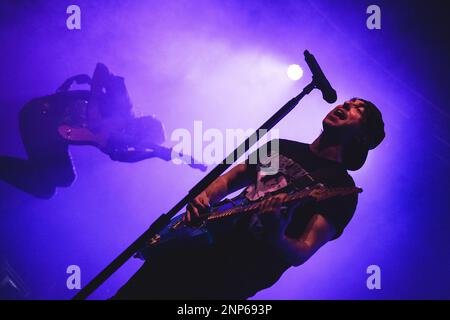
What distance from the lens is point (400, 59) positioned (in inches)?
140

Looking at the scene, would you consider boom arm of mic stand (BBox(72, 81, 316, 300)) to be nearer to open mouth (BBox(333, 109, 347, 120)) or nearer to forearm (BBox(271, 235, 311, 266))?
forearm (BBox(271, 235, 311, 266))

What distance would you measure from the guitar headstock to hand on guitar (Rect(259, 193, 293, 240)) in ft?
0.53

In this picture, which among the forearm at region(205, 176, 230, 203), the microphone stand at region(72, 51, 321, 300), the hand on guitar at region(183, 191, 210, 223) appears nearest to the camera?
the microphone stand at region(72, 51, 321, 300)

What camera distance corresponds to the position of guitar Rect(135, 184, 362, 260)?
146 cm

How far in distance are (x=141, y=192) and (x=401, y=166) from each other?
3382 mm

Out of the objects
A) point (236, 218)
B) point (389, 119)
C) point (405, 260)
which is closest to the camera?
point (236, 218)

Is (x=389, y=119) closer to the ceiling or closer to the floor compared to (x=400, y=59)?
closer to the floor

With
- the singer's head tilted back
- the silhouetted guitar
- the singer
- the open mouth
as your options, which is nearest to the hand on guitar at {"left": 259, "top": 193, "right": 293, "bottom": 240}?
the singer

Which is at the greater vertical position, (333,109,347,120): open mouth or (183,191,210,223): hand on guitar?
(333,109,347,120): open mouth

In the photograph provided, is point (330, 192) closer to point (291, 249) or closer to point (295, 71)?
point (291, 249)

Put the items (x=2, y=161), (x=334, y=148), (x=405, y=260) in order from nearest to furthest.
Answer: (x=334, y=148) < (x=2, y=161) < (x=405, y=260)
